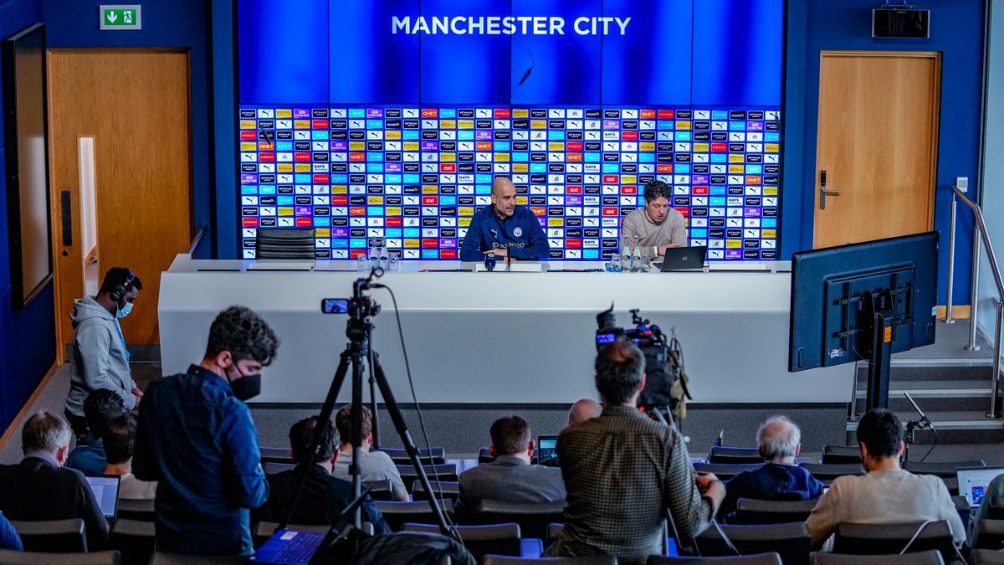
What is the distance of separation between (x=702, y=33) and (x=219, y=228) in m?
3.88

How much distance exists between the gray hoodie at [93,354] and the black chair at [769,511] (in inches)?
130

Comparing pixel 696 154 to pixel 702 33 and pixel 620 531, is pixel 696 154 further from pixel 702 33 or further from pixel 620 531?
pixel 620 531

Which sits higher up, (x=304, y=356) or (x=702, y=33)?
(x=702, y=33)

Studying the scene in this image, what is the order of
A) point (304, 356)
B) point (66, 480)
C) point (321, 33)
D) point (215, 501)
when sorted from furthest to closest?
point (321, 33) → point (304, 356) → point (66, 480) → point (215, 501)

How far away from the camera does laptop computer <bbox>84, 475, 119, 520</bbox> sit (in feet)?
16.0

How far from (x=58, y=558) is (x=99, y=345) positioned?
2.95 m

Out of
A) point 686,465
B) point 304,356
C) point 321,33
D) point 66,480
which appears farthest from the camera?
point 321,33

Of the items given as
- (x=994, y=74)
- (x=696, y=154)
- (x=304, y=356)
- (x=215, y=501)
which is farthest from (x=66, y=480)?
(x=994, y=74)

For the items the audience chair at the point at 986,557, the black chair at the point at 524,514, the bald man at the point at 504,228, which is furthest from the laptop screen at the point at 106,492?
the bald man at the point at 504,228

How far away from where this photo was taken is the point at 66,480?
14.8ft

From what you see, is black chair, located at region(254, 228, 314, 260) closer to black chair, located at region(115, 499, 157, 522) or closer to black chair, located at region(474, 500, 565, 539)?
black chair, located at region(115, 499, 157, 522)

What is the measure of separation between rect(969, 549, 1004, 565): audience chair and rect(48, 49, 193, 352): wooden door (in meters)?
7.14

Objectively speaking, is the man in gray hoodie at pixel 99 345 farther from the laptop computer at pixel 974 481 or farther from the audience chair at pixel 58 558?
the laptop computer at pixel 974 481

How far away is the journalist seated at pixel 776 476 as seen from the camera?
4.77m
